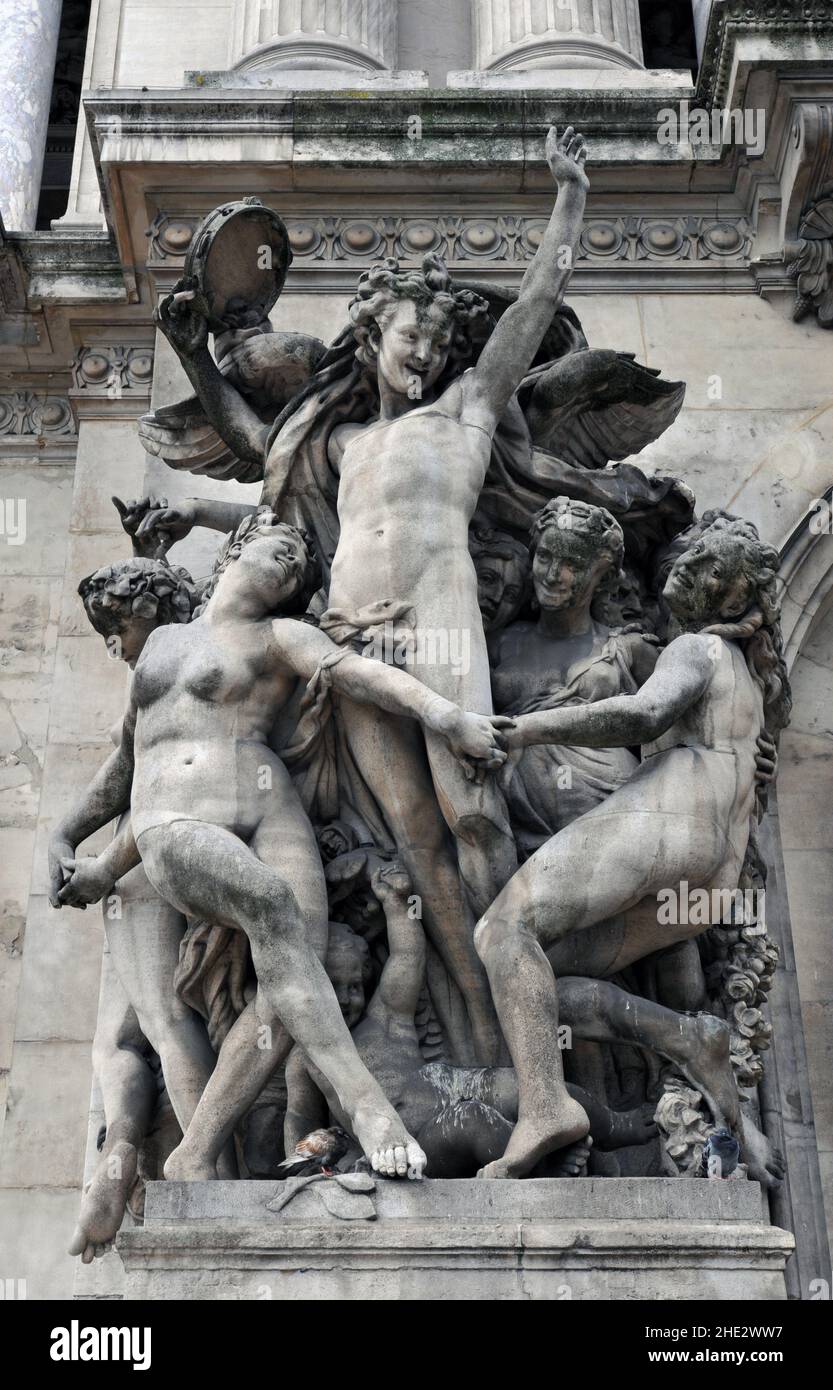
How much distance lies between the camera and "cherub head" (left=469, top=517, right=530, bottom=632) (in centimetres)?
885

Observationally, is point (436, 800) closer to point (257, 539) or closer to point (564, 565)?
point (564, 565)

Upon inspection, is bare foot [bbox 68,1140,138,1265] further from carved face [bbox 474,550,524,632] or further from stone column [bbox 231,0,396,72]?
stone column [bbox 231,0,396,72]

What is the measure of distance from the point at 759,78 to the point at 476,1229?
19.5 feet

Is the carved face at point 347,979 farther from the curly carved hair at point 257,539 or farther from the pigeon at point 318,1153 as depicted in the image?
the curly carved hair at point 257,539

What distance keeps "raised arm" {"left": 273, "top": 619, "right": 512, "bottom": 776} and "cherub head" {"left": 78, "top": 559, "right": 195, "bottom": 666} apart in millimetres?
754

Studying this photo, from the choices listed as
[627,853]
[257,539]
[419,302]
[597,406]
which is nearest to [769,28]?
[597,406]

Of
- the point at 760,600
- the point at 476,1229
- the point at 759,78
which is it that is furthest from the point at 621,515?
the point at 476,1229

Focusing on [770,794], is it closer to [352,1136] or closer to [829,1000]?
[829,1000]

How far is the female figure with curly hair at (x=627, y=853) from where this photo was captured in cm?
755

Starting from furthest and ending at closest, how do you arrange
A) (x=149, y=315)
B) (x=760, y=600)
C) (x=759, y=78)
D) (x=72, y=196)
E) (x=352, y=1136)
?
(x=72, y=196)
(x=149, y=315)
(x=759, y=78)
(x=760, y=600)
(x=352, y=1136)

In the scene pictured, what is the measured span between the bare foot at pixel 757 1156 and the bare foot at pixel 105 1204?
2090 millimetres

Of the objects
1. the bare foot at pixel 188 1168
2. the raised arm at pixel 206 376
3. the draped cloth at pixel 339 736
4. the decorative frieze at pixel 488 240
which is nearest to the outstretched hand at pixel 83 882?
the draped cloth at pixel 339 736

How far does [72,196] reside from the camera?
1282cm

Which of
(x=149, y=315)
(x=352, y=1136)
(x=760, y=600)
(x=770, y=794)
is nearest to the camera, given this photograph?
(x=352, y=1136)
